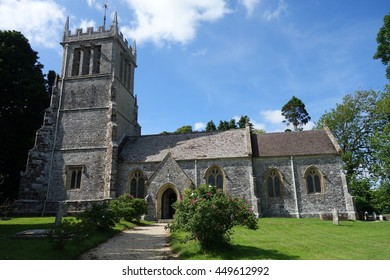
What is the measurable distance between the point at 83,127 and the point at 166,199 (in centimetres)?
1152

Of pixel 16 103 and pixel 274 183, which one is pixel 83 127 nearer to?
pixel 16 103

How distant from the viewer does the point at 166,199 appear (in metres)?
26.5

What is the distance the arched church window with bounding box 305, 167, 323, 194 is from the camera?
25.9 metres

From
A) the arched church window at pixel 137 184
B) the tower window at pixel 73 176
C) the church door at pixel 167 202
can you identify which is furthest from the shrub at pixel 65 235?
the tower window at pixel 73 176

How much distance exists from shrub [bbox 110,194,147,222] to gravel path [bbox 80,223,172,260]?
4.99 meters

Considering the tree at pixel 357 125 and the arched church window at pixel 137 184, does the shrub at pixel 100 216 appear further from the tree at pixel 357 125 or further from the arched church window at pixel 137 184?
the tree at pixel 357 125

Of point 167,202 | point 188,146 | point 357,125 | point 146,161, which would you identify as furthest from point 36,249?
point 357,125

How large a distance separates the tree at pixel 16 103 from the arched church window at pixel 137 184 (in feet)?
41.2

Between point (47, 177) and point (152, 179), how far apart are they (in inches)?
423

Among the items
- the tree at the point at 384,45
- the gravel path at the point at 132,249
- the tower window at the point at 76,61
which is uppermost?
the tower window at the point at 76,61

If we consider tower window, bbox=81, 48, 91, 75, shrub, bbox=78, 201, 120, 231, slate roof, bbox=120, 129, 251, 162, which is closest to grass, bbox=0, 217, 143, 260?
shrub, bbox=78, 201, 120, 231

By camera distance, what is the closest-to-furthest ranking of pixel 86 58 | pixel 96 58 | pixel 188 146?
pixel 188 146 → pixel 96 58 → pixel 86 58

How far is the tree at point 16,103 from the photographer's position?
2930cm
